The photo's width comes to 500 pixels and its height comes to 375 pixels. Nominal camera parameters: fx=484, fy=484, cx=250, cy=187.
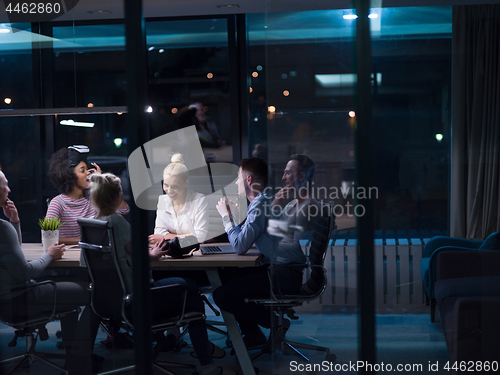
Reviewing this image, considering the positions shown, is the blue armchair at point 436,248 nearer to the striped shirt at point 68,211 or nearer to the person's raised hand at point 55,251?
the person's raised hand at point 55,251

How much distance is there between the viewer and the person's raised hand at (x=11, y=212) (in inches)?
146

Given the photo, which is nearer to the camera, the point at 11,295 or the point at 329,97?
the point at 329,97

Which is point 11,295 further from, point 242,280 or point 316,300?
point 316,300

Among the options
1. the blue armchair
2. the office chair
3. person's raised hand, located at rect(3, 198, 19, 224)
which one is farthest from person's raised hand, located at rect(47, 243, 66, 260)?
the blue armchair

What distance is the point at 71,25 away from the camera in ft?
15.8

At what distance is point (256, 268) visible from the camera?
12.5 ft

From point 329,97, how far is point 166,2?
2681 millimetres

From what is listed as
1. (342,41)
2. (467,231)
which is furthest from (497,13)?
(467,231)

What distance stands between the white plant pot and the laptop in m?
1.08

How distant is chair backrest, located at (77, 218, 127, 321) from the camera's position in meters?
2.88

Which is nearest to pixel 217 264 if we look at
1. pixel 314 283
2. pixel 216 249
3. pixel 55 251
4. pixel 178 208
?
pixel 216 249

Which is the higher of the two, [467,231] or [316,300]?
[467,231]

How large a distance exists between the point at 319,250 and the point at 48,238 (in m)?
1.98

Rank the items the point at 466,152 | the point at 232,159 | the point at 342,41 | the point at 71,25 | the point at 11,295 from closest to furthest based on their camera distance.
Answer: the point at 342,41 → the point at 466,152 → the point at 11,295 → the point at 71,25 → the point at 232,159
